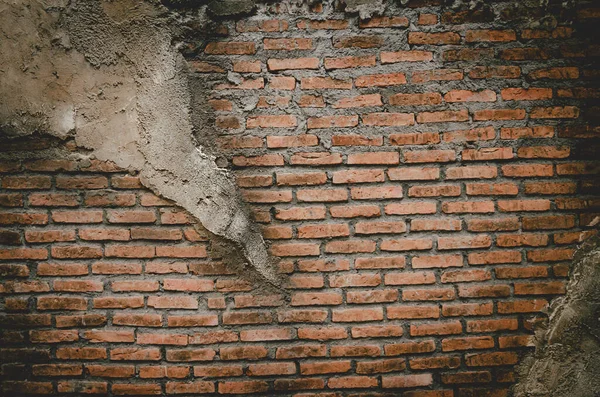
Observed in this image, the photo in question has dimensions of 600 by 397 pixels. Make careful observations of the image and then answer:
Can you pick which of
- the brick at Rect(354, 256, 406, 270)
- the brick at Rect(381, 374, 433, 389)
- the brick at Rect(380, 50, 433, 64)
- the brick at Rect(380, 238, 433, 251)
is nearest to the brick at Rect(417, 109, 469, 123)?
the brick at Rect(380, 50, 433, 64)

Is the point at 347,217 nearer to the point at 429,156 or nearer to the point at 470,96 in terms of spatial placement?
the point at 429,156

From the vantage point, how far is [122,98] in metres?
2.01

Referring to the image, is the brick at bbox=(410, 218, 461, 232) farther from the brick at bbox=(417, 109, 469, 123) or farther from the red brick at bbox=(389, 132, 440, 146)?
the brick at bbox=(417, 109, 469, 123)

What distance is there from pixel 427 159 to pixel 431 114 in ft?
0.74

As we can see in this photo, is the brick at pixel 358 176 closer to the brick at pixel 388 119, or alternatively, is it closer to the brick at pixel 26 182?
the brick at pixel 388 119

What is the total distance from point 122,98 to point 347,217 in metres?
1.26

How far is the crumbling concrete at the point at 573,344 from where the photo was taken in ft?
6.54

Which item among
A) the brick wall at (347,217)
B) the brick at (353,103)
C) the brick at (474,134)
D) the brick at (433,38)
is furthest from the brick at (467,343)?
the brick at (433,38)

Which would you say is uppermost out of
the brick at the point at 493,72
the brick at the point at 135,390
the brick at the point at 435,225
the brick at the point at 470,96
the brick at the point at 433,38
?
the brick at the point at 433,38

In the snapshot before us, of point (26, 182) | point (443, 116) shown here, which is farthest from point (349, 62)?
point (26, 182)

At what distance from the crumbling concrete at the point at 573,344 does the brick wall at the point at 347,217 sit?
0.07 m

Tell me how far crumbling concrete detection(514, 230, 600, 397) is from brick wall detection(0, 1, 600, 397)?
7 centimetres

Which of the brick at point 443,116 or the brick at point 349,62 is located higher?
the brick at point 349,62

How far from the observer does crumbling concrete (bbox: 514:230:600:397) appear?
1.99 metres
